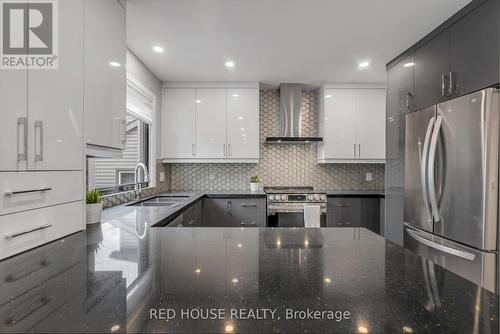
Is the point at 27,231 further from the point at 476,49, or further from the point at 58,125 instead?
the point at 476,49

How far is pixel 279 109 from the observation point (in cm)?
378

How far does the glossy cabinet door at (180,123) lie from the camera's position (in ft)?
11.7

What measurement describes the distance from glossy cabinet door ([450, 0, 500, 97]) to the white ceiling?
0.15 m

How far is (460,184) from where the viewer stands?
1.80 meters

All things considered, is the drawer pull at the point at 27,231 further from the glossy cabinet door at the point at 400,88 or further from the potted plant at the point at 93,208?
the glossy cabinet door at the point at 400,88


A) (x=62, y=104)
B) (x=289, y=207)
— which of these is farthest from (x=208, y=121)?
(x=62, y=104)

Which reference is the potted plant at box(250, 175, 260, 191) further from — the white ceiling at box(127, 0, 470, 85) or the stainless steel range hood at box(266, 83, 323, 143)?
the white ceiling at box(127, 0, 470, 85)

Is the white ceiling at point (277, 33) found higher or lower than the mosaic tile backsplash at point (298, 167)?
higher

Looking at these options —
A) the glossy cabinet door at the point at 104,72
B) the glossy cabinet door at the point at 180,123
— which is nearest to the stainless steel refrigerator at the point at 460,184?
the glossy cabinet door at the point at 104,72

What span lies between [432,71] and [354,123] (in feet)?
4.67

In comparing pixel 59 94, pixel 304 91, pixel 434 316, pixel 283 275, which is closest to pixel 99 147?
pixel 59 94

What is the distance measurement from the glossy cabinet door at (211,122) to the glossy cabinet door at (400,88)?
2023mm

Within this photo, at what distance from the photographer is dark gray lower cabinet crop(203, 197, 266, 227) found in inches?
133

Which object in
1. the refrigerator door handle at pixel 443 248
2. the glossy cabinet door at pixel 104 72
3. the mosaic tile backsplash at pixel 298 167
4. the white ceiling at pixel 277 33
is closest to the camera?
the glossy cabinet door at pixel 104 72
